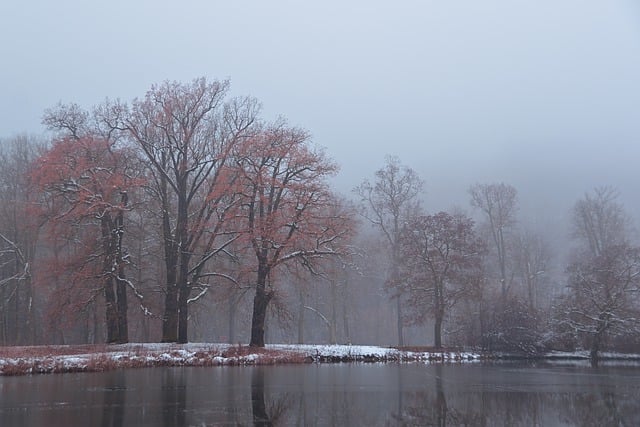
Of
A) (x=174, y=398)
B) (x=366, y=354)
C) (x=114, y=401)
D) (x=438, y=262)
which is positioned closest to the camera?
(x=114, y=401)

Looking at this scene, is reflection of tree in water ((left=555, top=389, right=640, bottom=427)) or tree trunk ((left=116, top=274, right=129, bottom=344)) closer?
reflection of tree in water ((left=555, top=389, right=640, bottom=427))

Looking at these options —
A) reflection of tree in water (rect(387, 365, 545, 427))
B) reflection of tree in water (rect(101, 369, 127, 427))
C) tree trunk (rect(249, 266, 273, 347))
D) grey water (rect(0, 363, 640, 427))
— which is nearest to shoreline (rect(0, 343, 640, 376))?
tree trunk (rect(249, 266, 273, 347))

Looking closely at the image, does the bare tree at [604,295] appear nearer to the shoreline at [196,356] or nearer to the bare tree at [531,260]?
the shoreline at [196,356]

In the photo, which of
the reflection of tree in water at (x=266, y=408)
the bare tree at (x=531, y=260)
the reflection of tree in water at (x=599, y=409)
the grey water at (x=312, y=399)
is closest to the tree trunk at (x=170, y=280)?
the grey water at (x=312, y=399)

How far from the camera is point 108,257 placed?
3506cm

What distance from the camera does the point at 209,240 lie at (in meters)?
39.1

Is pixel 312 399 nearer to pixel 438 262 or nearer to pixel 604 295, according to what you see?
pixel 438 262

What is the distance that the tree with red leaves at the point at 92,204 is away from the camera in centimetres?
3384

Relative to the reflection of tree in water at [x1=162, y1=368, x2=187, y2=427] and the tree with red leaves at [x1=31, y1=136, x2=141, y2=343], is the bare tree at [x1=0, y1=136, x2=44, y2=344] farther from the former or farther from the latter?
the reflection of tree in water at [x1=162, y1=368, x2=187, y2=427]

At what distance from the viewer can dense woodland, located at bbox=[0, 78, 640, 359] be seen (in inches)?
1382

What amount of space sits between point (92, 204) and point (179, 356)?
1071 centimetres

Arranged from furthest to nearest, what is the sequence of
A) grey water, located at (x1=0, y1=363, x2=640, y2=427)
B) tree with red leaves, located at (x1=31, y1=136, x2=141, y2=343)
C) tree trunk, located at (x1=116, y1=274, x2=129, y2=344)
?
1. tree trunk, located at (x1=116, y1=274, x2=129, y2=344)
2. tree with red leaves, located at (x1=31, y1=136, x2=141, y2=343)
3. grey water, located at (x1=0, y1=363, x2=640, y2=427)

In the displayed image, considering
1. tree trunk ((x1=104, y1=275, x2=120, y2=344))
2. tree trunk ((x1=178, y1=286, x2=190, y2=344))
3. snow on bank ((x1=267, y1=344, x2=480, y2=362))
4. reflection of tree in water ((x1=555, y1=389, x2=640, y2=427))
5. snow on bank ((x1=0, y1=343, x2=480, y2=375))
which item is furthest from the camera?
tree trunk ((x1=178, y1=286, x2=190, y2=344))

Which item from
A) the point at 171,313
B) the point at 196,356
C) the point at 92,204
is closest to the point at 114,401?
the point at 196,356
